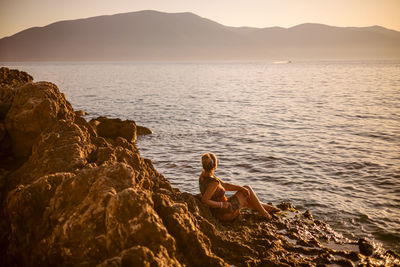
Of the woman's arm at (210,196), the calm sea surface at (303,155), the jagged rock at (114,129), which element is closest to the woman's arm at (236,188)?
the woman's arm at (210,196)

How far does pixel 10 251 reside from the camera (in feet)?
15.9

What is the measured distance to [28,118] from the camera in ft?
25.0

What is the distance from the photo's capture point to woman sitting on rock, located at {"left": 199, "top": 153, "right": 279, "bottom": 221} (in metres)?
7.15

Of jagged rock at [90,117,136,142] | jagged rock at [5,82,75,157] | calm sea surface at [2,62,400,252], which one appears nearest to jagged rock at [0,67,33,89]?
jagged rock at [90,117,136,142]

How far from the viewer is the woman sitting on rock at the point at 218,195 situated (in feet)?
23.5

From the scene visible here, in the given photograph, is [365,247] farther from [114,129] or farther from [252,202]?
[114,129]

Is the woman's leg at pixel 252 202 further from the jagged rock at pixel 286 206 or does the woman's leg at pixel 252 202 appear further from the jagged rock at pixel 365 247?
the jagged rock at pixel 365 247

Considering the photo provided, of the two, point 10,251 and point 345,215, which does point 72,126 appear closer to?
point 10,251

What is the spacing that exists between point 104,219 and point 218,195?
11.2ft

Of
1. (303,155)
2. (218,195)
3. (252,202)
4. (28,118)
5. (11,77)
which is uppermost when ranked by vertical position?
(11,77)

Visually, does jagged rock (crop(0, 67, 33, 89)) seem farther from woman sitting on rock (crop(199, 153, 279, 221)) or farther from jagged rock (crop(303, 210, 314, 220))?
jagged rock (crop(303, 210, 314, 220))

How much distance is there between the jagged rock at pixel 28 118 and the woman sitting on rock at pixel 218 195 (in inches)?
152

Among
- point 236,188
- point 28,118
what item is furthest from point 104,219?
point 28,118

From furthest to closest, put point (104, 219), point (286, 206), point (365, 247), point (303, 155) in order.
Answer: point (303, 155), point (286, 206), point (365, 247), point (104, 219)
